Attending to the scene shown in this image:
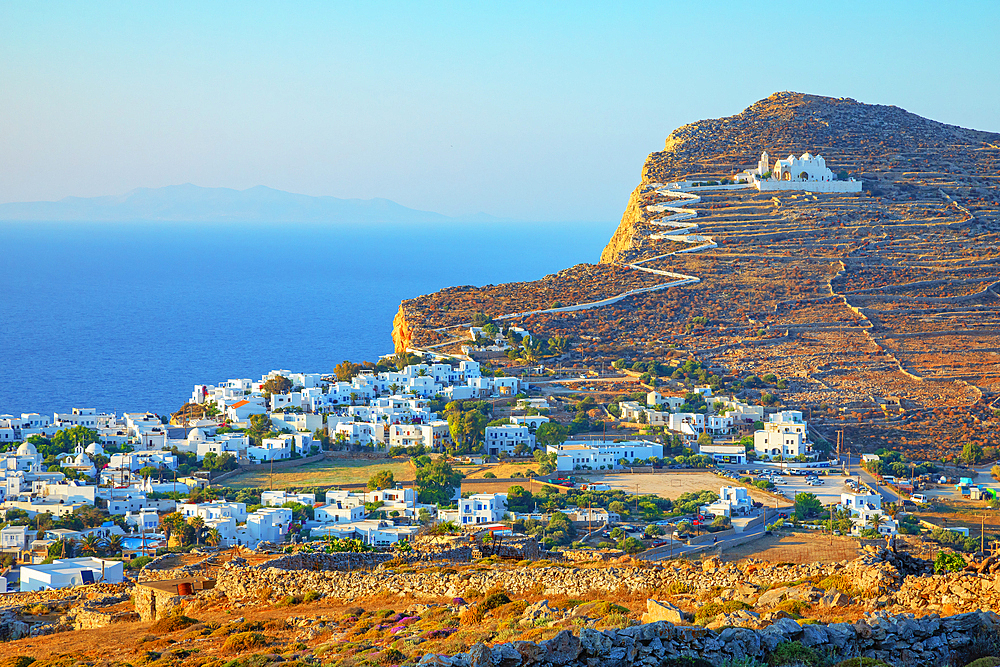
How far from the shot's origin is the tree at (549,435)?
37.9 m

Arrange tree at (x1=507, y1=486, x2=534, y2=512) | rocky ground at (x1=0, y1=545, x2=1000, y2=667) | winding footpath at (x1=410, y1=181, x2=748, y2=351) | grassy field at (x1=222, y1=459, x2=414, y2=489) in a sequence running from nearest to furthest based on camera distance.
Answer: rocky ground at (x1=0, y1=545, x2=1000, y2=667) → tree at (x1=507, y1=486, x2=534, y2=512) → grassy field at (x1=222, y1=459, x2=414, y2=489) → winding footpath at (x1=410, y1=181, x2=748, y2=351)

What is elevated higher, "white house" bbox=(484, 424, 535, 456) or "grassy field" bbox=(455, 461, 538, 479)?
"white house" bbox=(484, 424, 535, 456)

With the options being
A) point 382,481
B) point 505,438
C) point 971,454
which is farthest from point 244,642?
point 971,454

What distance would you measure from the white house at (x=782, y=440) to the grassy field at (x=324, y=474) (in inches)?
417

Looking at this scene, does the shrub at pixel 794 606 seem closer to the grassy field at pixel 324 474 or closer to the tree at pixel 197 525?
the tree at pixel 197 525

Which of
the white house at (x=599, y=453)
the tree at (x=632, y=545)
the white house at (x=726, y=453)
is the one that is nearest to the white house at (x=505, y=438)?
the white house at (x=599, y=453)

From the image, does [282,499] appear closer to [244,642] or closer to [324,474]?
[324,474]

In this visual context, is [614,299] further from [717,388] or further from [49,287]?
[49,287]

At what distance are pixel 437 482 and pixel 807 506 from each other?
9.27m

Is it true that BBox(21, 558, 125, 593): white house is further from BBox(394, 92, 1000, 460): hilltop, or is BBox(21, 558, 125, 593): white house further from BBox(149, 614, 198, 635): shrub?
BBox(394, 92, 1000, 460): hilltop

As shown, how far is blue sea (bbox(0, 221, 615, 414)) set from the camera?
2537 inches

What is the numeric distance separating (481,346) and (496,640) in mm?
42324

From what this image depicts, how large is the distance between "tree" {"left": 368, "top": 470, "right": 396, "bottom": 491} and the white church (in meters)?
43.8

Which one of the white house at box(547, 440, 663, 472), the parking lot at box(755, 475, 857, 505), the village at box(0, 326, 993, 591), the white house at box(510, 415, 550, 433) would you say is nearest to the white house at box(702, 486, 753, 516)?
the village at box(0, 326, 993, 591)
